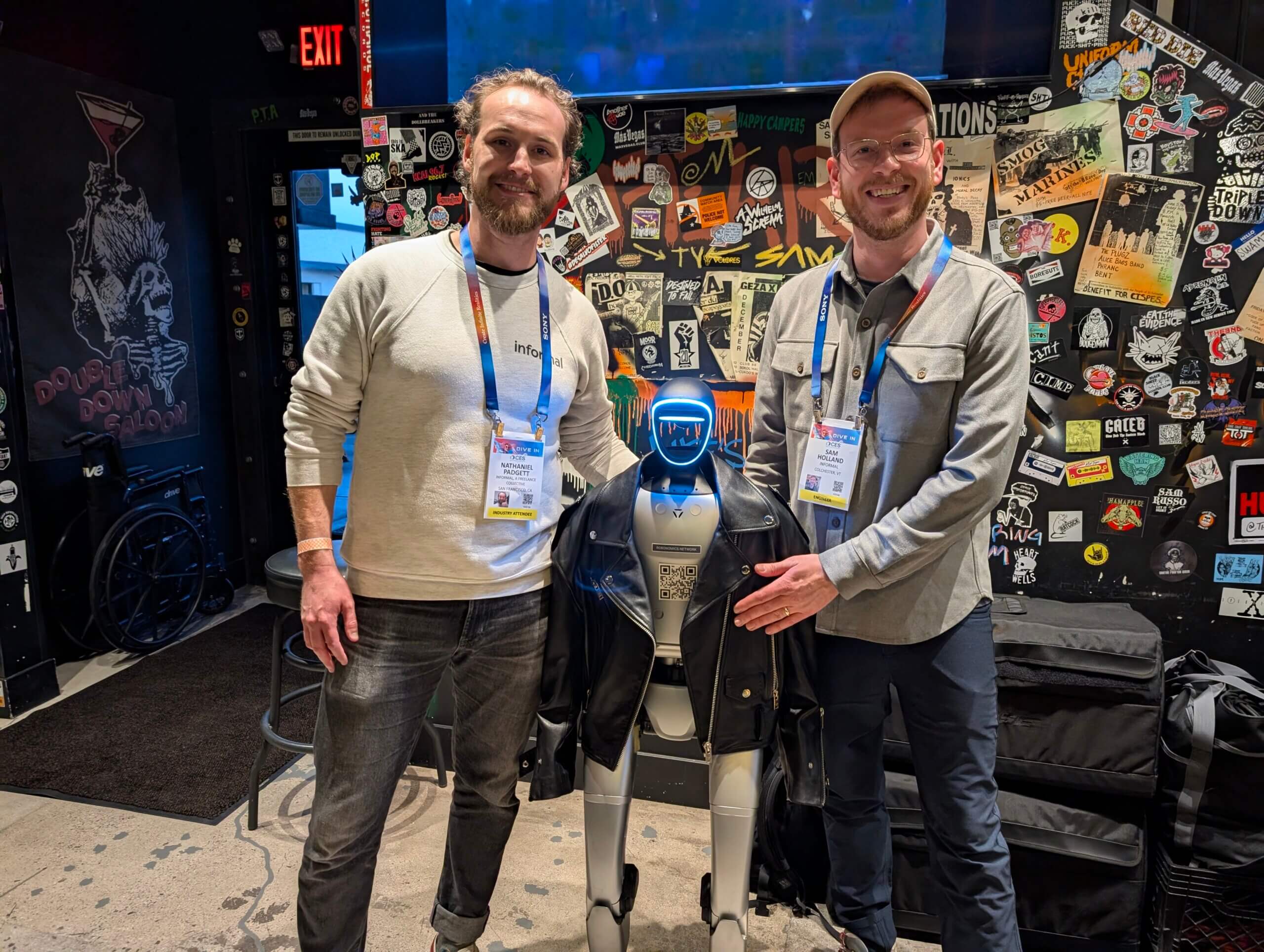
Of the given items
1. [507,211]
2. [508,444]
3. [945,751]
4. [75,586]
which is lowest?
[75,586]

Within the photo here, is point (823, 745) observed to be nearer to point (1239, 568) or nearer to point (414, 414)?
point (414, 414)

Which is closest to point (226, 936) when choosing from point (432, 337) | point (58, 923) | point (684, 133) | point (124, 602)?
point (58, 923)

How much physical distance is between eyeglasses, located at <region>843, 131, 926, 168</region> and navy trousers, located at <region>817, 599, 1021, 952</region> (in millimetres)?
909

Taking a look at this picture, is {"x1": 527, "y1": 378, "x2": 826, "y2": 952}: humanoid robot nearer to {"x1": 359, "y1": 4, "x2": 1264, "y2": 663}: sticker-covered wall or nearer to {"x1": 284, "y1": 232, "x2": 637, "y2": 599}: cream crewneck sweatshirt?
{"x1": 284, "y1": 232, "x2": 637, "y2": 599}: cream crewneck sweatshirt

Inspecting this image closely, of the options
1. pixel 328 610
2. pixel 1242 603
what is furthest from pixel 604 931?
pixel 1242 603

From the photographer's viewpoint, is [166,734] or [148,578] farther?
[148,578]

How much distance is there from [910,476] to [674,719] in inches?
26.8

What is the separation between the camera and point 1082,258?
8.16ft

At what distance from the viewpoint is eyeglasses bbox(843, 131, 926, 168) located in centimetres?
160

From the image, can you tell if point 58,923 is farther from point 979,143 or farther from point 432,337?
point 979,143

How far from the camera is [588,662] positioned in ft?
5.74

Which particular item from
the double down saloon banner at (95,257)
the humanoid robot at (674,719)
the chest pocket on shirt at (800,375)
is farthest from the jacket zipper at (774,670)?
the double down saloon banner at (95,257)

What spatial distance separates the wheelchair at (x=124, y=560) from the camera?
378cm

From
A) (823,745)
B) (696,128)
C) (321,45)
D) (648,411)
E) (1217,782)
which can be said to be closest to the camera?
(823,745)
